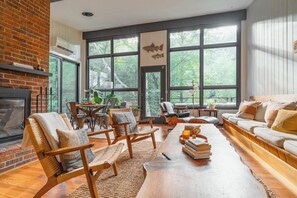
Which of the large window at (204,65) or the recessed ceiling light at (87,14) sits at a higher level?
the recessed ceiling light at (87,14)

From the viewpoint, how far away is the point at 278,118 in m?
2.75

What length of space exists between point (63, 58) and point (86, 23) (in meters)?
1.46

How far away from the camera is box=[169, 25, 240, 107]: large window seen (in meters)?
6.01

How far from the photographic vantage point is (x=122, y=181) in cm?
205

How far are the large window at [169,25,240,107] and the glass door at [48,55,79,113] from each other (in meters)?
3.66

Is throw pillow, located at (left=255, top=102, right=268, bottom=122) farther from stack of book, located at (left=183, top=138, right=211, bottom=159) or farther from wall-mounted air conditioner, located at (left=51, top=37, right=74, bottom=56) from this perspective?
wall-mounted air conditioner, located at (left=51, top=37, right=74, bottom=56)

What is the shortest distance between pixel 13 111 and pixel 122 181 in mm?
2122

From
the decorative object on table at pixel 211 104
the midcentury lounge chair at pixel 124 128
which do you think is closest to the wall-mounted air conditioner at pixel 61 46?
the midcentury lounge chair at pixel 124 128

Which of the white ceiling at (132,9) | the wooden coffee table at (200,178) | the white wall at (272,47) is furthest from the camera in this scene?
the white ceiling at (132,9)

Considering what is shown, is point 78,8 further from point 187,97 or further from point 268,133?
point 268,133

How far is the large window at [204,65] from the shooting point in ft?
19.7

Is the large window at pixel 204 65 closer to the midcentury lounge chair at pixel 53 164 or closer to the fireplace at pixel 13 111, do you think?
the fireplace at pixel 13 111

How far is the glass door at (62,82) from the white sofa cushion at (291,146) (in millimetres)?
5831

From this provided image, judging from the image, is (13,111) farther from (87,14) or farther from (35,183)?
(87,14)
